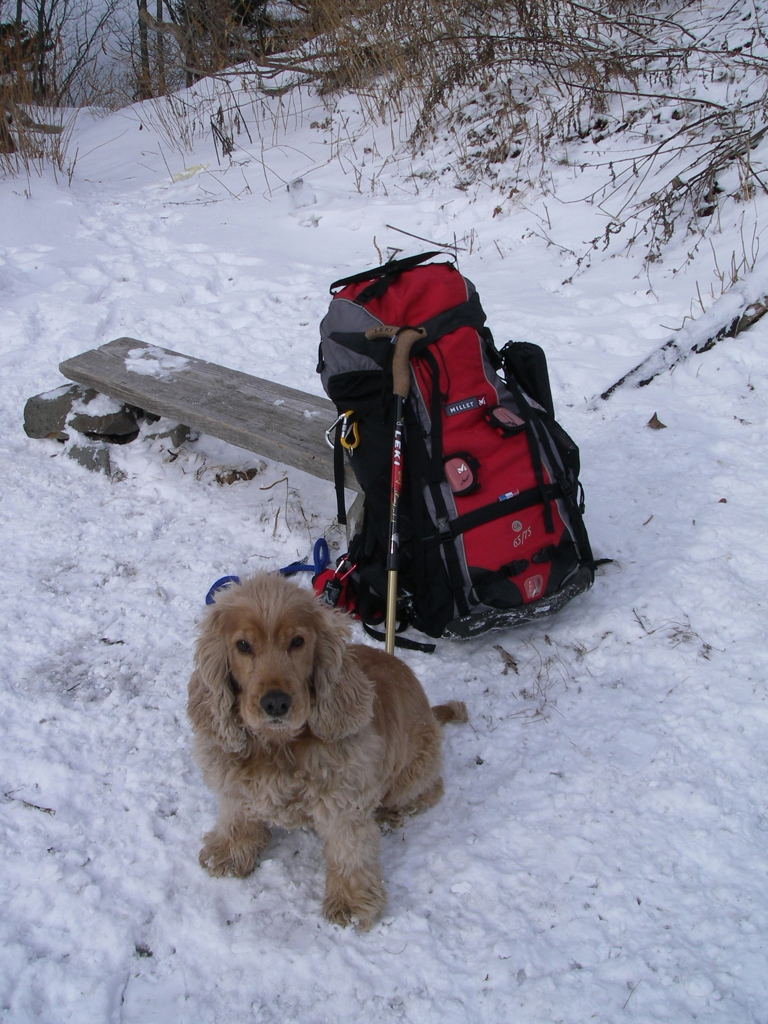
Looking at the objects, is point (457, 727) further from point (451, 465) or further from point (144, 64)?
point (144, 64)

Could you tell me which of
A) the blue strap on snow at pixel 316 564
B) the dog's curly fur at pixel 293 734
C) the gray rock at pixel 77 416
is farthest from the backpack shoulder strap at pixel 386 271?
the gray rock at pixel 77 416

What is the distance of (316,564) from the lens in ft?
11.2

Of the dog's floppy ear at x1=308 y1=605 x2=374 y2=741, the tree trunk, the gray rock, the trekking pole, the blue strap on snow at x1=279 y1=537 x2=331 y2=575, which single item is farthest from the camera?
the tree trunk

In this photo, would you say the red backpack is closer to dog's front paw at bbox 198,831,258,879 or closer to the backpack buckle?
the backpack buckle

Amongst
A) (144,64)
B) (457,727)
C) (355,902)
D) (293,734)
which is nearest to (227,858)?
(355,902)

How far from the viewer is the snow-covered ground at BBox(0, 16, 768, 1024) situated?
1930 mm

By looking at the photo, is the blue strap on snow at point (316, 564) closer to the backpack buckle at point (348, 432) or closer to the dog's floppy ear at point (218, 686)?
the backpack buckle at point (348, 432)

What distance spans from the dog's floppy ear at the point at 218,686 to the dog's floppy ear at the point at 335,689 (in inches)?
8.7

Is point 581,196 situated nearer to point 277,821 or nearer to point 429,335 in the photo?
point 429,335

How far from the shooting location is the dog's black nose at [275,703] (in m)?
1.83

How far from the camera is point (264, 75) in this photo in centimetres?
952

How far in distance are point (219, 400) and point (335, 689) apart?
7.41 ft

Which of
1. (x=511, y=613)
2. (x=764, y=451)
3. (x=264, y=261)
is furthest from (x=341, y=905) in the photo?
(x=264, y=261)

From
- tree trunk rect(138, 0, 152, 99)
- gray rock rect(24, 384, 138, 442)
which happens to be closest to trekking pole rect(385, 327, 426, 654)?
gray rock rect(24, 384, 138, 442)
